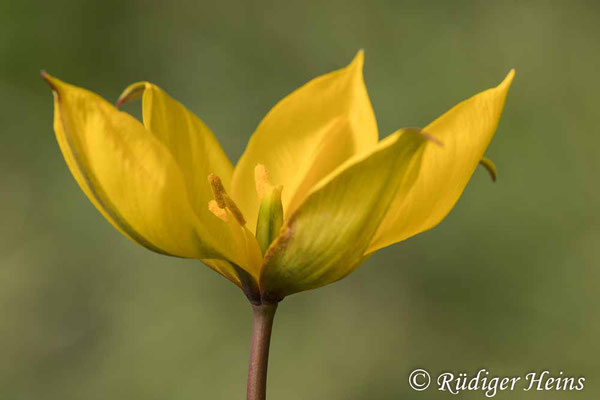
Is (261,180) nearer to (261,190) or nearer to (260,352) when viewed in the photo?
(261,190)

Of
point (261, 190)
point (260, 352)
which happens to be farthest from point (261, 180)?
point (260, 352)

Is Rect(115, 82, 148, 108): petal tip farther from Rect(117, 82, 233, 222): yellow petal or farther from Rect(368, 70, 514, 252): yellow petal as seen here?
Rect(368, 70, 514, 252): yellow petal

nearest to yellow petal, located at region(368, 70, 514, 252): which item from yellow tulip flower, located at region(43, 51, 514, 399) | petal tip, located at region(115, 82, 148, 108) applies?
yellow tulip flower, located at region(43, 51, 514, 399)

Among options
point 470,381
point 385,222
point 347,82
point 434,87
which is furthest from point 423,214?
point 434,87

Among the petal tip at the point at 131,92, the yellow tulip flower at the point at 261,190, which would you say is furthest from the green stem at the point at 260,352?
the petal tip at the point at 131,92

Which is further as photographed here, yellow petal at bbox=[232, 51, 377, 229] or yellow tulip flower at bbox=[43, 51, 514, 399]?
yellow petal at bbox=[232, 51, 377, 229]

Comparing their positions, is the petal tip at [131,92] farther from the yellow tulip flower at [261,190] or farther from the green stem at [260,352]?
the green stem at [260,352]
